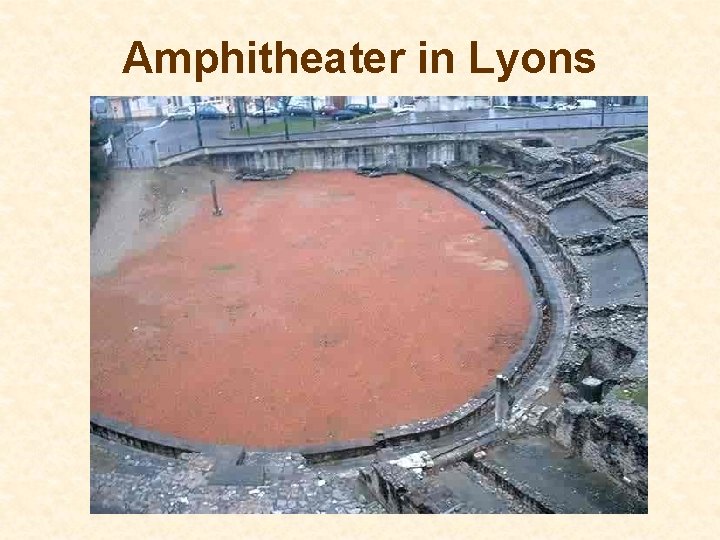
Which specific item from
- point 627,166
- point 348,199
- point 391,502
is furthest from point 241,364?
point 627,166

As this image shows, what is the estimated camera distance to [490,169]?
3641cm

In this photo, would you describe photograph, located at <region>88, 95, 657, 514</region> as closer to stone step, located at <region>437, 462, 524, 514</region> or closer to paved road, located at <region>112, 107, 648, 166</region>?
stone step, located at <region>437, 462, 524, 514</region>

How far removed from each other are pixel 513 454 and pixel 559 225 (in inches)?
584

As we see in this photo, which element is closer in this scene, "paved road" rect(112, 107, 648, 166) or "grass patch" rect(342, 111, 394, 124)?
"paved road" rect(112, 107, 648, 166)

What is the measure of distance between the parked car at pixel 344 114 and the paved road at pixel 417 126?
153cm

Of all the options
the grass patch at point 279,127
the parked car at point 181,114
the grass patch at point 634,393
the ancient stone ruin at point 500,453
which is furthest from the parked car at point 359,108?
the grass patch at point 634,393

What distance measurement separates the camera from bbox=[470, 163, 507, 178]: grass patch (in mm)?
35197

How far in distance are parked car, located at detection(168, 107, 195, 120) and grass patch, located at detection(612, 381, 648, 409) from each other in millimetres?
48752

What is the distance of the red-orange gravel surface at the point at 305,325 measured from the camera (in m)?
15.6

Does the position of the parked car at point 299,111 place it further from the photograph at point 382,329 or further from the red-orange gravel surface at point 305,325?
the red-orange gravel surface at point 305,325

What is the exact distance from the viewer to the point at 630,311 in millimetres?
16703

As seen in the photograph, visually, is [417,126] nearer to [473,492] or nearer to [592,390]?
[592,390]

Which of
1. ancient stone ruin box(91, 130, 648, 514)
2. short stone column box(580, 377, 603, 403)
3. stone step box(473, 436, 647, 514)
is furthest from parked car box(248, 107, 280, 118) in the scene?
stone step box(473, 436, 647, 514)

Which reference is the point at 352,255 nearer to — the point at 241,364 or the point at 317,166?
the point at 241,364
